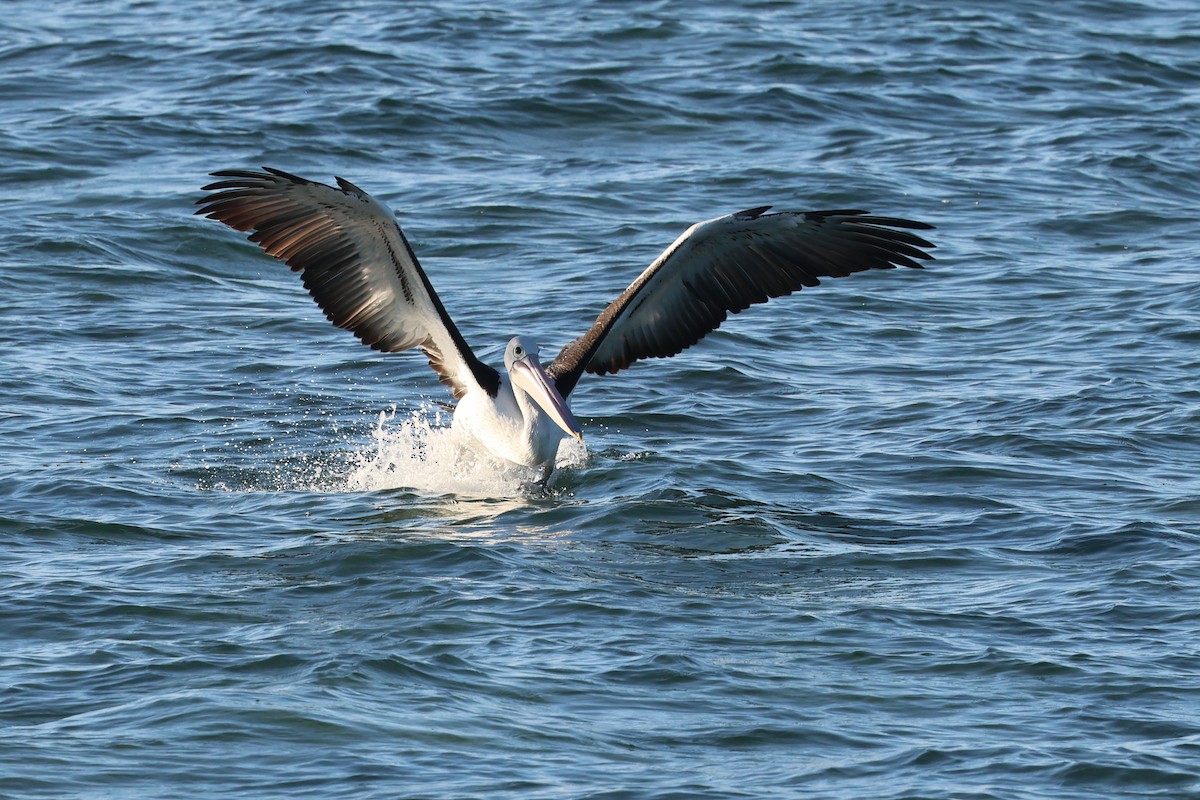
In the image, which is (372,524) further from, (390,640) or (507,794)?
(507,794)

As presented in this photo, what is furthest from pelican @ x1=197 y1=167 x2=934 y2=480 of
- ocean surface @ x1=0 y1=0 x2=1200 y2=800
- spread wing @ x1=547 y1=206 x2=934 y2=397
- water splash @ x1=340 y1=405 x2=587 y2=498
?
ocean surface @ x1=0 y1=0 x2=1200 y2=800

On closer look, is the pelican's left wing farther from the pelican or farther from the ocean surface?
the ocean surface

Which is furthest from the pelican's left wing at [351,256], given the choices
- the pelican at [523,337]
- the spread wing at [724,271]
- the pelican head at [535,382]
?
the spread wing at [724,271]

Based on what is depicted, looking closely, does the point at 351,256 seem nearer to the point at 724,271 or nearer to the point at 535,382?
the point at 535,382

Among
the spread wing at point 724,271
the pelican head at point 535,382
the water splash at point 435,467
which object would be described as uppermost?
the spread wing at point 724,271

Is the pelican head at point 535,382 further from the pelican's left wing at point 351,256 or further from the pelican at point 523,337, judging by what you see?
the pelican's left wing at point 351,256

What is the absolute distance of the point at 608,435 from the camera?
1210cm

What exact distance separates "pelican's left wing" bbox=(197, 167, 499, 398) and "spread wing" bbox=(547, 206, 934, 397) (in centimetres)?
84

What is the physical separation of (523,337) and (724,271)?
4.60 ft

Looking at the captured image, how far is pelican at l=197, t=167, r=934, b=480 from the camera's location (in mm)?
10547

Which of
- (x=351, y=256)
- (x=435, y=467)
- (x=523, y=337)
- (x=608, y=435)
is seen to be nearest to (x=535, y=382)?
(x=523, y=337)

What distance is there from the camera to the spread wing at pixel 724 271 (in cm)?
1099

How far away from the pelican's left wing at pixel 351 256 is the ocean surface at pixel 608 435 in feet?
2.17

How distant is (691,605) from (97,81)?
13.7m
